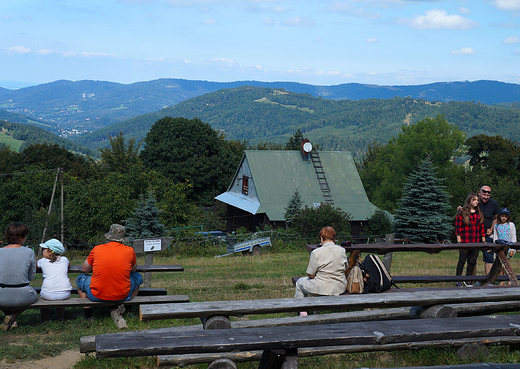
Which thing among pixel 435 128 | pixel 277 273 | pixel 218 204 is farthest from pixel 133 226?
pixel 435 128

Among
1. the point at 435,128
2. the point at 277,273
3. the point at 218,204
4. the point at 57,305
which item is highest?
the point at 435,128

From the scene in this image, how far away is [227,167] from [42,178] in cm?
2434

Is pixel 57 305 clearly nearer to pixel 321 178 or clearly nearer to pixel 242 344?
pixel 242 344

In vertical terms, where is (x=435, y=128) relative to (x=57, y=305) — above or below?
above

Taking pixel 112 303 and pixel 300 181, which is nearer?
pixel 112 303

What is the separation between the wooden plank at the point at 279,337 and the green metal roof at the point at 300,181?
34.7m

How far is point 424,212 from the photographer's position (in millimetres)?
32250

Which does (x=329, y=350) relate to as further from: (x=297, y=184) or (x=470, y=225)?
(x=297, y=184)

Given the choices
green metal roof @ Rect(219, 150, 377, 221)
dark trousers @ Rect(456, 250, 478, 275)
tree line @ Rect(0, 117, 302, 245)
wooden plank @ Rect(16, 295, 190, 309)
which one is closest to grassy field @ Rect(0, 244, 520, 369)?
wooden plank @ Rect(16, 295, 190, 309)

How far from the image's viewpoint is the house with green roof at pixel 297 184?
4069 centimetres

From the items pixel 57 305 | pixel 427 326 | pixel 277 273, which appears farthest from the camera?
pixel 277 273

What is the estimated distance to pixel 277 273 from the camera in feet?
47.5

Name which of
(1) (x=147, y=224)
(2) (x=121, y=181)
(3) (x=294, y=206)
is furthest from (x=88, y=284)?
(2) (x=121, y=181)

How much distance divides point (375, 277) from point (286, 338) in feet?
10.8
